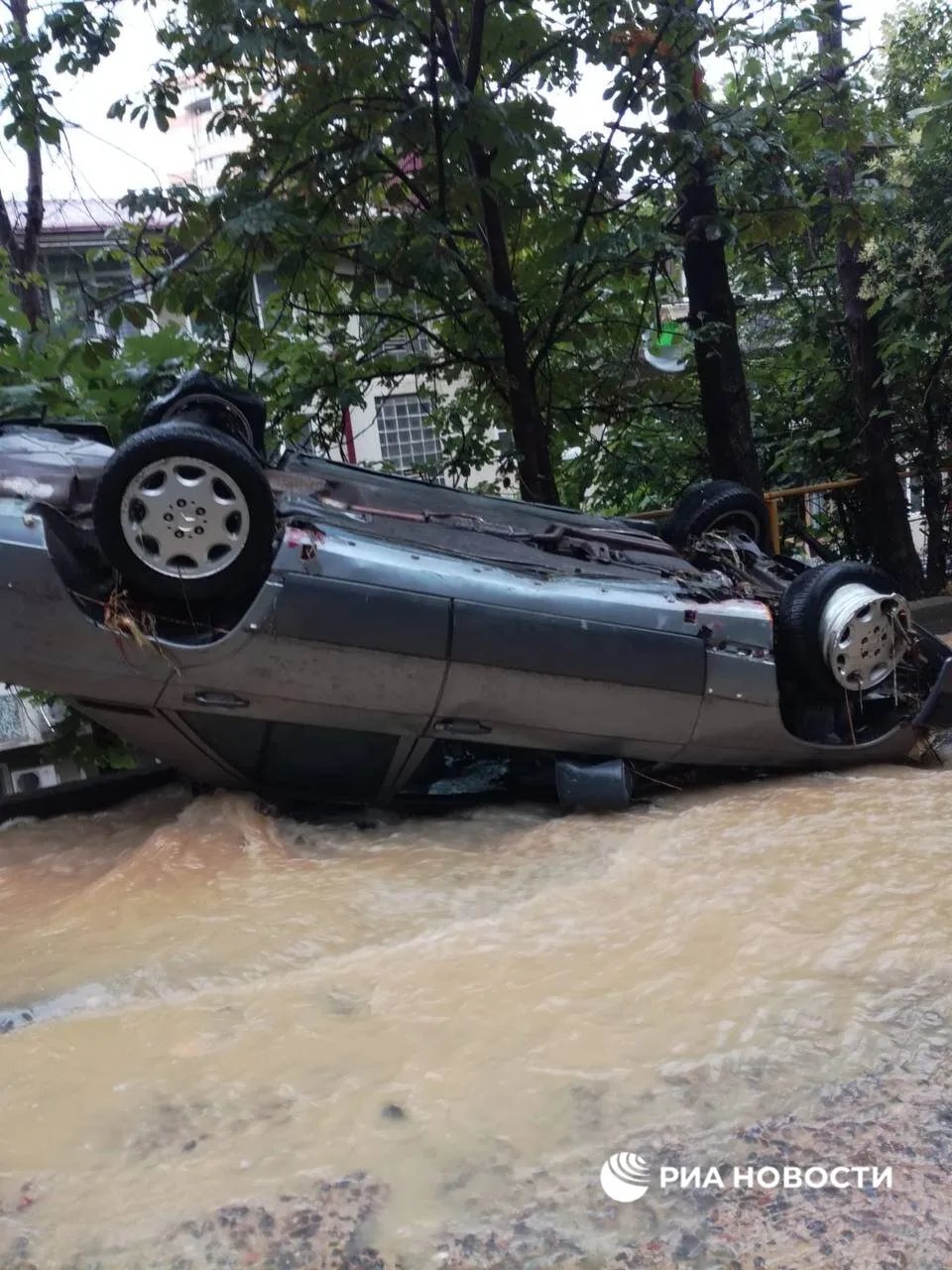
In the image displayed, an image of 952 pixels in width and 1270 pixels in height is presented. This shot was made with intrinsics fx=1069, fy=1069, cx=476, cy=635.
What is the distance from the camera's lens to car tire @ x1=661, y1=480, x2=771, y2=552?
566 cm

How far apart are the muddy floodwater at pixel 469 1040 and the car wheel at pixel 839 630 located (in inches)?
26.9

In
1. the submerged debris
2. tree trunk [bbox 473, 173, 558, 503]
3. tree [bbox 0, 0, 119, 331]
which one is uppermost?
tree [bbox 0, 0, 119, 331]

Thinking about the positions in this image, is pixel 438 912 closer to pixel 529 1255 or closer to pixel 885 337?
pixel 529 1255

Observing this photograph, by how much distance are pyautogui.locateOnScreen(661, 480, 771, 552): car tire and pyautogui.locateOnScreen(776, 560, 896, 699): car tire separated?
2.67ft

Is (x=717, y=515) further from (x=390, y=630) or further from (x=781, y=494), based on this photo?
(x=781, y=494)

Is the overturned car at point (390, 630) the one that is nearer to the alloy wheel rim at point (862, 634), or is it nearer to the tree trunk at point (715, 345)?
the alloy wheel rim at point (862, 634)

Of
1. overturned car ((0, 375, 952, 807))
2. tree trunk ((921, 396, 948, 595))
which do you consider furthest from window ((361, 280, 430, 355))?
tree trunk ((921, 396, 948, 595))

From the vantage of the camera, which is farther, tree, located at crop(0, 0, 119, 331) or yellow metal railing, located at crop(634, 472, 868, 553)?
yellow metal railing, located at crop(634, 472, 868, 553)

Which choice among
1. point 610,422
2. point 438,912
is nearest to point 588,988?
point 438,912

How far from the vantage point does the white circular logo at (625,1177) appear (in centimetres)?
210

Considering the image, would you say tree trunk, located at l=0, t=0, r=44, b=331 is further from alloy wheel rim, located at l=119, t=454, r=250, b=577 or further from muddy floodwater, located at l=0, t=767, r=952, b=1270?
muddy floodwater, located at l=0, t=767, r=952, b=1270

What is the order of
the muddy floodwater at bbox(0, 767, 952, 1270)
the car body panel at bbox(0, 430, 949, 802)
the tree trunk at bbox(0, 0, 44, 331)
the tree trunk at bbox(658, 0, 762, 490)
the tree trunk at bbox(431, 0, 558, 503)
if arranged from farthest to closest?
1. the tree trunk at bbox(0, 0, 44, 331)
2. the tree trunk at bbox(658, 0, 762, 490)
3. the tree trunk at bbox(431, 0, 558, 503)
4. the car body panel at bbox(0, 430, 949, 802)
5. the muddy floodwater at bbox(0, 767, 952, 1270)

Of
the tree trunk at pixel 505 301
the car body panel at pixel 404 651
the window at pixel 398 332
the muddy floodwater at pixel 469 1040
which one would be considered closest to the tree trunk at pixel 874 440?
the tree trunk at pixel 505 301

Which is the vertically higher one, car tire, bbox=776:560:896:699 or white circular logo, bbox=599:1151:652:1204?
car tire, bbox=776:560:896:699
